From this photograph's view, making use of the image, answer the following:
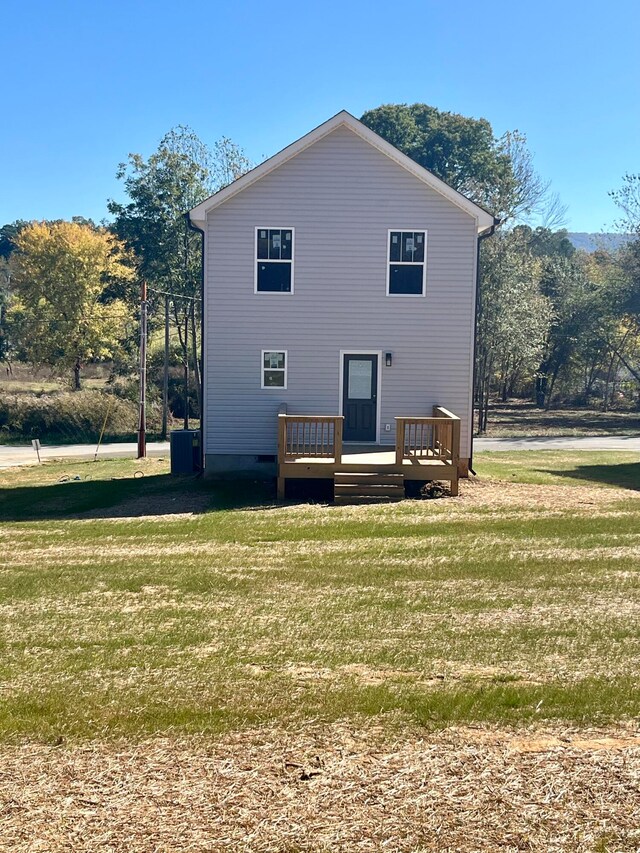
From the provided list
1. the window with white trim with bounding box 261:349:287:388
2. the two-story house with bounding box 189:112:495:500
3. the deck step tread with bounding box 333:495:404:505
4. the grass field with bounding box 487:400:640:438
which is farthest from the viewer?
the grass field with bounding box 487:400:640:438

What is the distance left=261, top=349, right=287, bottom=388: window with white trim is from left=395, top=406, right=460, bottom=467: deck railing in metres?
2.90

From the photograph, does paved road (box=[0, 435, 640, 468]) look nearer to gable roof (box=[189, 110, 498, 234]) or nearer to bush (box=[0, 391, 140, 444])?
bush (box=[0, 391, 140, 444])

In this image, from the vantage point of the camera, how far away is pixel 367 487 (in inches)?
543

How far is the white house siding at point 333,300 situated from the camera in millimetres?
16094

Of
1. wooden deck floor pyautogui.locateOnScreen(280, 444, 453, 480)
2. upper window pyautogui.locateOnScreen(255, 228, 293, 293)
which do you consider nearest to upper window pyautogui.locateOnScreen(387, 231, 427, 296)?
upper window pyautogui.locateOnScreen(255, 228, 293, 293)

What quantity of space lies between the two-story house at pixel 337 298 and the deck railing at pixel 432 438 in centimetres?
13

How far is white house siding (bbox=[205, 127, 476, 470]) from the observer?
52.8 ft

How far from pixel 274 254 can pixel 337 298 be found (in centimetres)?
162

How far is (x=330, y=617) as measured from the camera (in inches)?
275

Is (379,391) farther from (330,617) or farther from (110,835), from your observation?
(110,835)

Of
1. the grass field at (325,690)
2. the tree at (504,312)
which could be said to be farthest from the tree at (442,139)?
Result: the grass field at (325,690)

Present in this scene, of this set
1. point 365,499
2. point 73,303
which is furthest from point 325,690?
point 73,303

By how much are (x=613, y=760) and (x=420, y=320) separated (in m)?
12.7

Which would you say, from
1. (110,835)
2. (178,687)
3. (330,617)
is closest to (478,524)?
(330,617)
